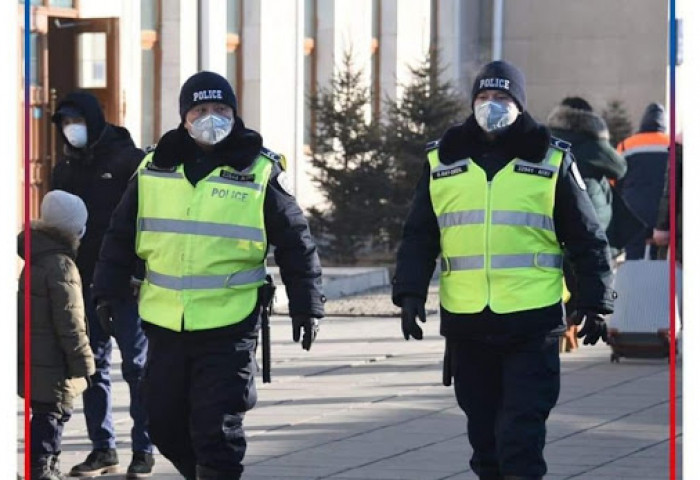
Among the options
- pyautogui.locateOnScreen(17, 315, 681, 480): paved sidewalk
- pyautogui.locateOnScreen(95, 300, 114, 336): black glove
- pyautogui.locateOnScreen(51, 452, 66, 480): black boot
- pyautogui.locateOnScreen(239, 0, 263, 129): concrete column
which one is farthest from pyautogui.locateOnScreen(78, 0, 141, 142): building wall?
pyautogui.locateOnScreen(95, 300, 114, 336): black glove

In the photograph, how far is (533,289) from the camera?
325 inches

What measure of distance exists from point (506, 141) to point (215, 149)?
3.84ft

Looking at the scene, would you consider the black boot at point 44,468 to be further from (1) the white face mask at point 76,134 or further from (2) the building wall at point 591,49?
(2) the building wall at point 591,49

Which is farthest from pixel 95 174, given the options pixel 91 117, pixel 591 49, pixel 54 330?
pixel 591 49

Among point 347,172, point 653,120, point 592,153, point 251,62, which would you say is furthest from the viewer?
point 251,62

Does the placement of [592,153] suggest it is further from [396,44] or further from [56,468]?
[396,44]

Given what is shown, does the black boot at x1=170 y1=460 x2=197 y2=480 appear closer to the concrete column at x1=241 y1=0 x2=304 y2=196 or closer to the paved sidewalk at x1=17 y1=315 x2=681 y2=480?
the paved sidewalk at x1=17 y1=315 x2=681 y2=480

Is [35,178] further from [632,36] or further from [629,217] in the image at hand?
[632,36]

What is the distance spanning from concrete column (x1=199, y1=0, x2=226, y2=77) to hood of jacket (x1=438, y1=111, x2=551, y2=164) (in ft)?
53.0

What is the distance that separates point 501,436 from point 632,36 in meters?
31.0

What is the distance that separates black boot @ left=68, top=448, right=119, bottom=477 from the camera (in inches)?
385

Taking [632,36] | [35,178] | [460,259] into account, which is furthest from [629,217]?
[632,36]

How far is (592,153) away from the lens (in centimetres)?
1438

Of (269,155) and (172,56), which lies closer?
(269,155)
